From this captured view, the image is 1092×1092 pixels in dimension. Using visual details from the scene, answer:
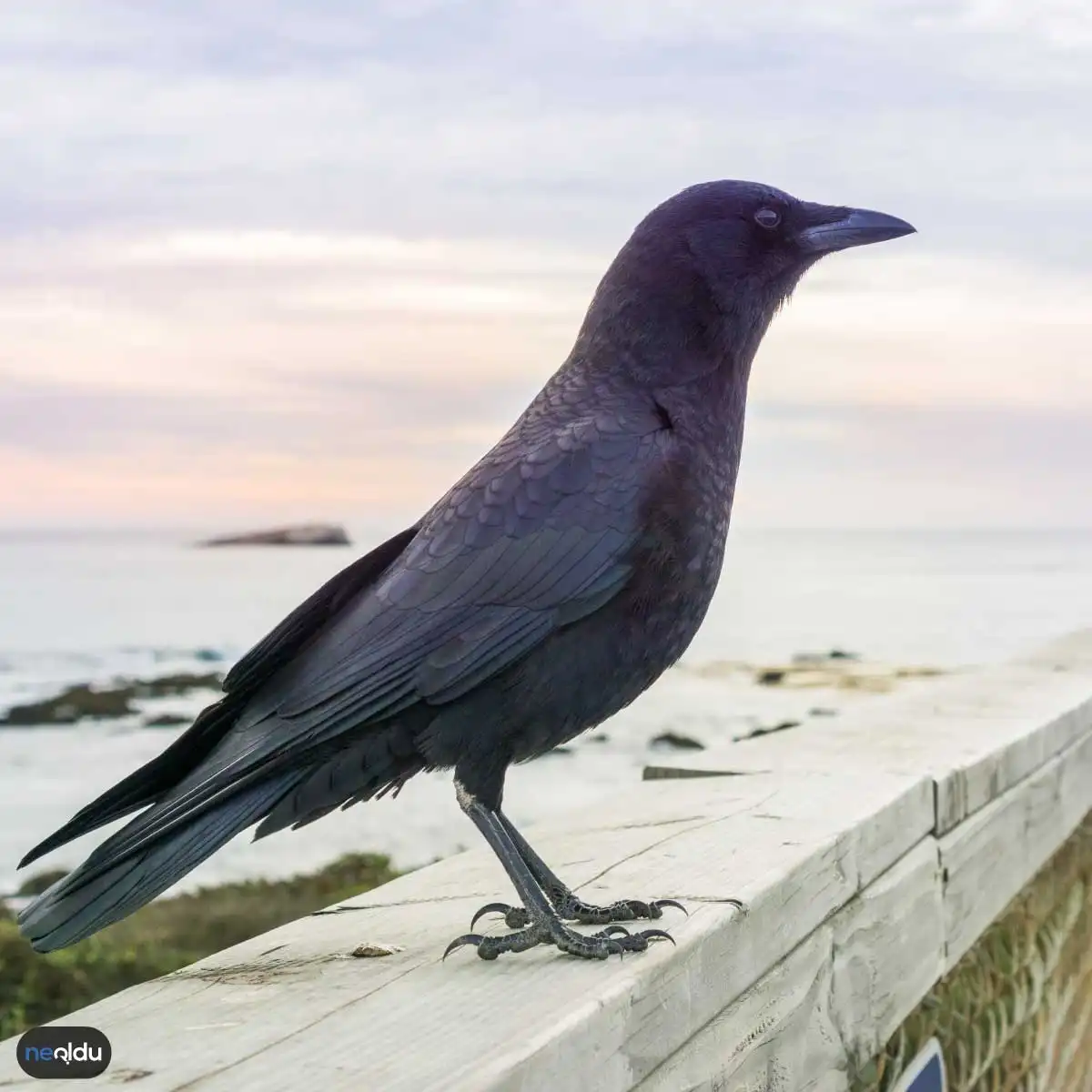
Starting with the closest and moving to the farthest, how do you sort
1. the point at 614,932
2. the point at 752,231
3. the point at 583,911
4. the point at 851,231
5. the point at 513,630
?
the point at 614,932, the point at 583,911, the point at 513,630, the point at 752,231, the point at 851,231

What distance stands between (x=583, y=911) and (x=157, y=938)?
5.11 metres

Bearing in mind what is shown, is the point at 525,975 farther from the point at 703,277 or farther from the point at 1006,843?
the point at 1006,843

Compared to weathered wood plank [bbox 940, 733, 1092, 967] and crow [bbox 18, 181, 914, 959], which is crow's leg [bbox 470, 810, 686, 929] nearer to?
crow [bbox 18, 181, 914, 959]

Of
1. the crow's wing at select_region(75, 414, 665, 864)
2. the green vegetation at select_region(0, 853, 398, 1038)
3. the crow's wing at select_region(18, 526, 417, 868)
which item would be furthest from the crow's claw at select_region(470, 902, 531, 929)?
the green vegetation at select_region(0, 853, 398, 1038)


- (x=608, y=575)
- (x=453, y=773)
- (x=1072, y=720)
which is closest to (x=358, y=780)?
(x=453, y=773)

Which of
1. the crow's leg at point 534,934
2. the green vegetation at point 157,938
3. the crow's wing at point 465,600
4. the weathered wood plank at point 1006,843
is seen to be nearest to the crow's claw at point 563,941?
the crow's leg at point 534,934

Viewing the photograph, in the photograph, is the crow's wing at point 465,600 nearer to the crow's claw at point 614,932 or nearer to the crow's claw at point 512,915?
the crow's claw at point 512,915

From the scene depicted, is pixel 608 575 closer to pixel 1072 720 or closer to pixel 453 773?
pixel 453 773

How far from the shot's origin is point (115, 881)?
186 centimetres

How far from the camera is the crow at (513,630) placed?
193cm

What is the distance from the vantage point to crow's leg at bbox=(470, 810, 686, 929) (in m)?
1.92

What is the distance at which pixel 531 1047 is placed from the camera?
1.38 metres

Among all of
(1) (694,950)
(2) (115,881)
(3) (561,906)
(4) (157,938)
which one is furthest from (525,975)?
(4) (157,938)

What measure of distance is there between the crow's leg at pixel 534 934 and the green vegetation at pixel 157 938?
7.95 feet
